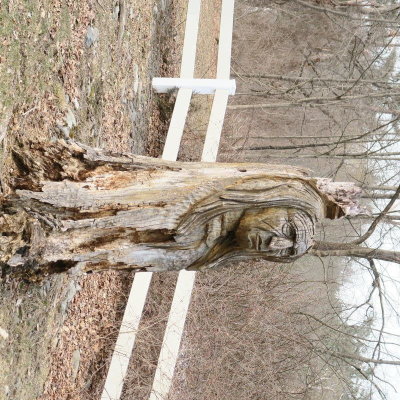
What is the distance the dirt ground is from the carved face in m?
1.62

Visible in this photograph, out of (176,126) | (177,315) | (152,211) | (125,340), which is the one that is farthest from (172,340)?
(152,211)

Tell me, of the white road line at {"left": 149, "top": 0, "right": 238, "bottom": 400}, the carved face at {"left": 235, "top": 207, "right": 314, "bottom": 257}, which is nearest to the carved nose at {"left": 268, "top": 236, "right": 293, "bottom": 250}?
the carved face at {"left": 235, "top": 207, "right": 314, "bottom": 257}

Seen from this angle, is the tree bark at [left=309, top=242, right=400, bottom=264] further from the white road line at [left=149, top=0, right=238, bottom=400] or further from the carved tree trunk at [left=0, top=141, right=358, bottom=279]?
the carved tree trunk at [left=0, top=141, right=358, bottom=279]

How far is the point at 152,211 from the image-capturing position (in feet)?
10.4

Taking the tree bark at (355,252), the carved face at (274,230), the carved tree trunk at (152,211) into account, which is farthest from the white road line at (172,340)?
the carved face at (274,230)

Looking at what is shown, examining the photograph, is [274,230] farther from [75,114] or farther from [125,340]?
[125,340]

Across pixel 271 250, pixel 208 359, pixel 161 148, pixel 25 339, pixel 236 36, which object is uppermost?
pixel 236 36

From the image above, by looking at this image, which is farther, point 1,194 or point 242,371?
point 242,371

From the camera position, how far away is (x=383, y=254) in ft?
24.0

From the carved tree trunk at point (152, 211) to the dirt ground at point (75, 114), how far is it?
45 centimetres

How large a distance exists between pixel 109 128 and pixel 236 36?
7420mm

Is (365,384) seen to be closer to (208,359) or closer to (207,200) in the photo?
(208,359)

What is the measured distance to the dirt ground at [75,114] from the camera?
12.4 ft

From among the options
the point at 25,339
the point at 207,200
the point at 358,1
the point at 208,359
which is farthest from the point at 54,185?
the point at 358,1
